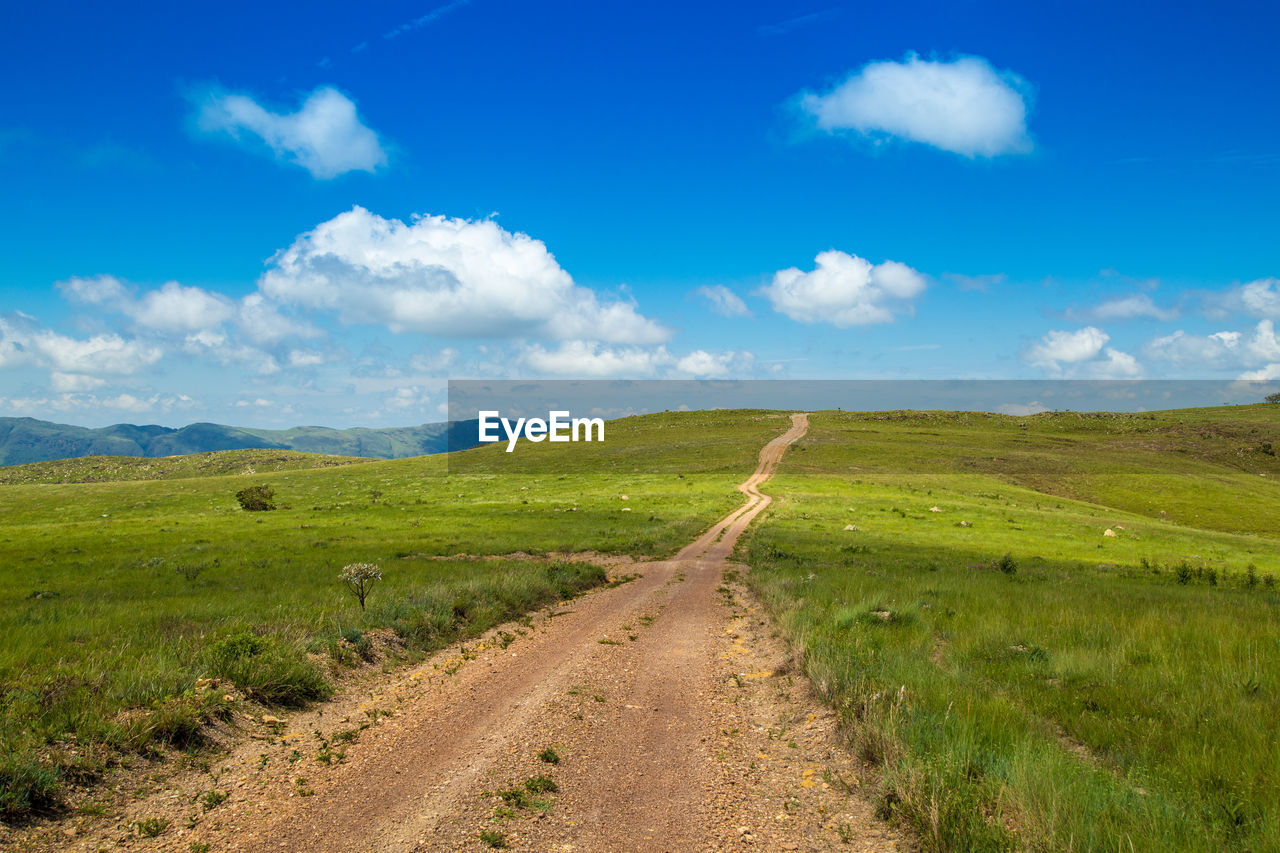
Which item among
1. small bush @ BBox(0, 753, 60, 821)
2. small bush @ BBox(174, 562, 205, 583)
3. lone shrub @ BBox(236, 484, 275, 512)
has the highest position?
small bush @ BBox(0, 753, 60, 821)

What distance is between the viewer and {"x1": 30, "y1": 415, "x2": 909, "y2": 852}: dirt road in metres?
6.72

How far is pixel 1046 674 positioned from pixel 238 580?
27.2m

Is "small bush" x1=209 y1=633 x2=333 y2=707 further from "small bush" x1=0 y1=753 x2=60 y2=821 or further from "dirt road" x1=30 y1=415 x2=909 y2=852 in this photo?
"small bush" x1=0 y1=753 x2=60 y2=821

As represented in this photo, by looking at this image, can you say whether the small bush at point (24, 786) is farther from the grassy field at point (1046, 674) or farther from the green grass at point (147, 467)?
the green grass at point (147, 467)

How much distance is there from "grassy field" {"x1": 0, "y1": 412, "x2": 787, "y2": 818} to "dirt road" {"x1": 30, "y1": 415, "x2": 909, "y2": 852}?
151 cm

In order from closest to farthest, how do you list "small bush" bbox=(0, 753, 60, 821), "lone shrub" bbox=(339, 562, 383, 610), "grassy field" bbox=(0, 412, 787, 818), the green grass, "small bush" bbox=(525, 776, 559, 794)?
"small bush" bbox=(0, 753, 60, 821), "small bush" bbox=(525, 776, 559, 794), "grassy field" bbox=(0, 412, 787, 818), "lone shrub" bbox=(339, 562, 383, 610), the green grass

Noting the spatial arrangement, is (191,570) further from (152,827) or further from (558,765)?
(558,765)

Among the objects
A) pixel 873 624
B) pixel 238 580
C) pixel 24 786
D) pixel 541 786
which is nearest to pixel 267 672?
pixel 24 786

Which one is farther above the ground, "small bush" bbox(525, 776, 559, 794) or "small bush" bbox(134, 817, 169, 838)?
"small bush" bbox(134, 817, 169, 838)

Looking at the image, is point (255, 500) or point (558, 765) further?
point (255, 500)

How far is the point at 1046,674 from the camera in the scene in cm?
1070

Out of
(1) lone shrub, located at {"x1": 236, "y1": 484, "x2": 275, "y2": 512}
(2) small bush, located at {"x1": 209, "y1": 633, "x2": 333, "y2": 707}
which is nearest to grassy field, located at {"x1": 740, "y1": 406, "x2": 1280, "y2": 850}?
(2) small bush, located at {"x1": 209, "y1": 633, "x2": 333, "y2": 707}

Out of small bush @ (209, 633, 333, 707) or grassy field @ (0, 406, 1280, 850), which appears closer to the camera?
grassy field @ (0, 406, 1280, 850)

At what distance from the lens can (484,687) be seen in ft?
38.0
